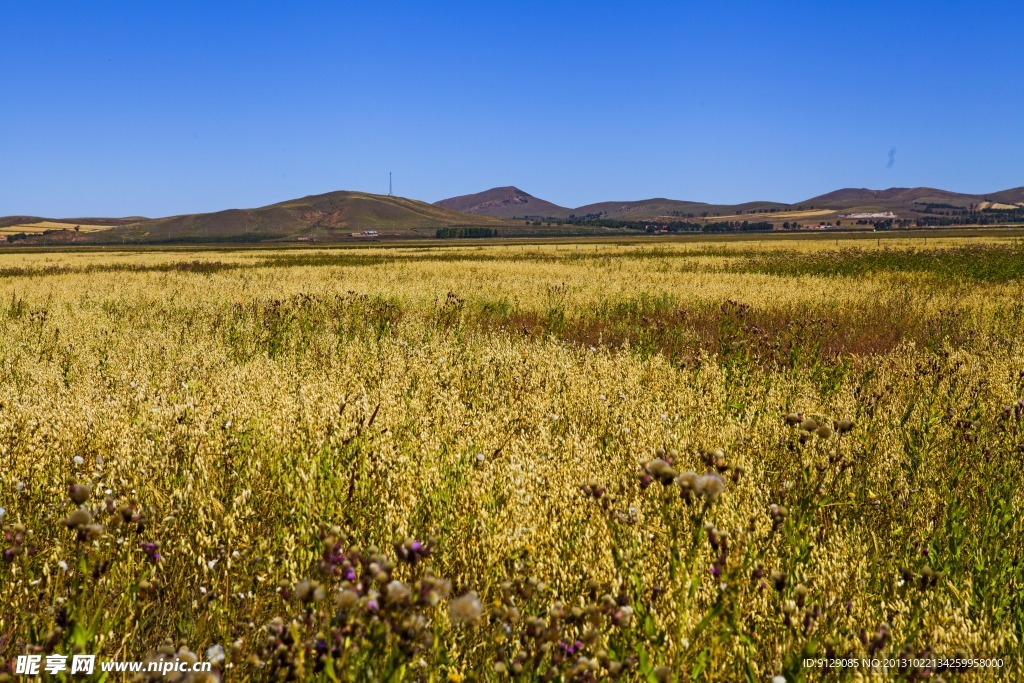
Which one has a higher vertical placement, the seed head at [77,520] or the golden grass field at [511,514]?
the seed head at [77,520]

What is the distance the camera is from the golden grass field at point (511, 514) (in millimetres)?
2129

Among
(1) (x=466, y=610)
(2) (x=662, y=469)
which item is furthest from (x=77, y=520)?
(2) (x=662, y=469)

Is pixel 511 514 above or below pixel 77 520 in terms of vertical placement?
below

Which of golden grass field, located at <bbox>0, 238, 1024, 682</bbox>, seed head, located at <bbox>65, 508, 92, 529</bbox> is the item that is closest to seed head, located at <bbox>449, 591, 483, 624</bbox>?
golden grass field, located at <bbox>0, 238, 1024, 682</bbox>

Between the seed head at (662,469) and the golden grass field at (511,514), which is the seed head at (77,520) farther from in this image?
the seed head at (662,469)

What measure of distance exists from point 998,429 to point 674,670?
4451mm

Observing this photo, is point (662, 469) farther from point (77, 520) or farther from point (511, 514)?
point (77, 520)

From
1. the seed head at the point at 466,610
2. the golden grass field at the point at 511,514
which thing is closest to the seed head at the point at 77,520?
the golden grass field at the point at 511,514

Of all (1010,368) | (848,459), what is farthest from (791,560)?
(1010,368)

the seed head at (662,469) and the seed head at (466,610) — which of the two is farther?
the seed head at (662,469)

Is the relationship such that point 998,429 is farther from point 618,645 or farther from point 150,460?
point 150,460

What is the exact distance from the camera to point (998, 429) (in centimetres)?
504

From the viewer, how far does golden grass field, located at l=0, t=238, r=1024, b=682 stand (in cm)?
213

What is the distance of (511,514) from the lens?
3.28m
